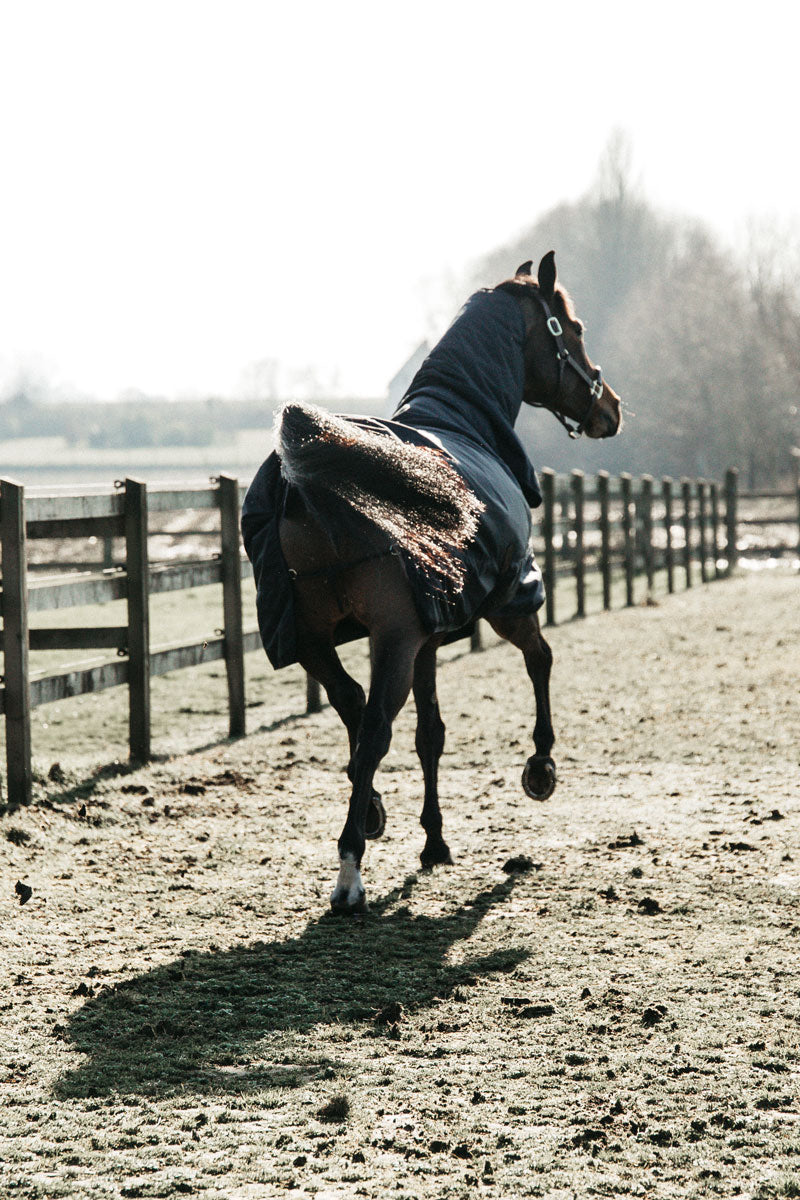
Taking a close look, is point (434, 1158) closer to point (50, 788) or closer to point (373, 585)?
point (373, 585)

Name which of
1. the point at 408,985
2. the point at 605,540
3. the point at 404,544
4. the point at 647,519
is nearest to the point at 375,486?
the point at 404,544

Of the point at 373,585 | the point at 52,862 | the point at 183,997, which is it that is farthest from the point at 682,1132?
the point at 52,862

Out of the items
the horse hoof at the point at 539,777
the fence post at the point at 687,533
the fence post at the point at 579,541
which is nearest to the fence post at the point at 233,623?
the horse hoof at the point at 539,777

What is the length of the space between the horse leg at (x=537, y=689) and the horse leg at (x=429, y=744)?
14.3 inches

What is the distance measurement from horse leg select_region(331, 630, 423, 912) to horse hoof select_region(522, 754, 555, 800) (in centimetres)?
124

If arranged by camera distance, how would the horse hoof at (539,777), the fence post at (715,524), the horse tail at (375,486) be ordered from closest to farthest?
1. the horse tail at (375,486)
2. the horse hoof at (539,777)
3. the fence post at (715,524)

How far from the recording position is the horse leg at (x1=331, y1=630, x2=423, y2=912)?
429 centimetres

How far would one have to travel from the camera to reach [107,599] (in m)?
6.88

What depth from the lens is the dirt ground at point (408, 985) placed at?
2664mm

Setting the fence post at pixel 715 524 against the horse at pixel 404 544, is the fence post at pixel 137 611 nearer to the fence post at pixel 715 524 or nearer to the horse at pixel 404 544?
the horse at pixel 404 544

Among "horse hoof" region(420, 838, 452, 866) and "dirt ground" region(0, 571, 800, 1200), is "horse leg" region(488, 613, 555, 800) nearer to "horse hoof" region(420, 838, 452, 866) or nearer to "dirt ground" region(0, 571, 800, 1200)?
"dirt ground" region(0, 571, 800, 1200)

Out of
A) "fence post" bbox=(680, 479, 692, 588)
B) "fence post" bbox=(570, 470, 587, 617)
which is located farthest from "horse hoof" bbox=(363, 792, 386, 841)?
"fence post" bbox=(680, 479, 692, 588)

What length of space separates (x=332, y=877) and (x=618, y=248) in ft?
214

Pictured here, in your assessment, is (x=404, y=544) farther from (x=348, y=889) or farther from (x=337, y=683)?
(x=348, y=889)
